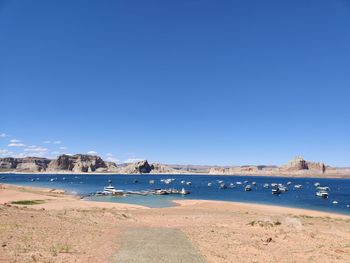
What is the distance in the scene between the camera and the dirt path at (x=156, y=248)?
1908 centimetres

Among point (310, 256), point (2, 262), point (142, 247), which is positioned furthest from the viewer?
point (142, 247)

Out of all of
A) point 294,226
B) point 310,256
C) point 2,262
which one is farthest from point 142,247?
point 294,226

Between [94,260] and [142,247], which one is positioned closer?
[94,260]

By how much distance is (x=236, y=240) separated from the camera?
25.0 m

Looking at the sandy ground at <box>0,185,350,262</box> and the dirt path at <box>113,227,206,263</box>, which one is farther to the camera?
the sandy ground at <box>0,185,350,262</box>

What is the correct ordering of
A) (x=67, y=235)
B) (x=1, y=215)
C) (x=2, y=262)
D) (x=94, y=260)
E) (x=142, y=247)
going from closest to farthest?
(x=2, y=262) < (x=94, y=260) < (x=142, y=247) < (x=67, y=235) < (x=1, y=215)

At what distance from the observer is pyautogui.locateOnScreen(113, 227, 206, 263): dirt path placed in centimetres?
1908

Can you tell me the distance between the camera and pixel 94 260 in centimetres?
1845

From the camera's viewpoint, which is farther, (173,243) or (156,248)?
(173,243)

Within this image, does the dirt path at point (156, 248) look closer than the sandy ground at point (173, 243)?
Yes

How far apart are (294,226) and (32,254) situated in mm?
19892

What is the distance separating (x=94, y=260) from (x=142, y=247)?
422cm

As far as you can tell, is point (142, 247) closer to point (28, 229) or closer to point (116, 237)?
point (116, 237)

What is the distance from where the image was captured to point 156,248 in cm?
2184
